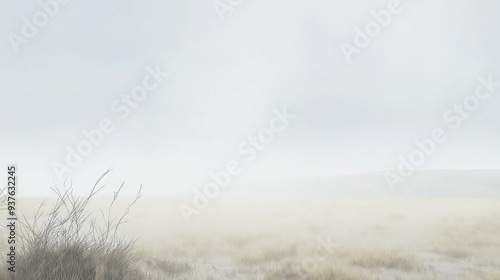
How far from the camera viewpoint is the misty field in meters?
6.85

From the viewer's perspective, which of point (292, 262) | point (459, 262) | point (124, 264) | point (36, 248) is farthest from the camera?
point (459, 262)

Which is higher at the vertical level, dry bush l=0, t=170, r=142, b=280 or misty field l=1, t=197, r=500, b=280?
dry bush l=0, t=170, r=142, b=280

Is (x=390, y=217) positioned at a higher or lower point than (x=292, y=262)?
lower

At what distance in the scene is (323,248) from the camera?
359 inches

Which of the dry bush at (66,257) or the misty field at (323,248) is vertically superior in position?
the dry bush at (66,257)

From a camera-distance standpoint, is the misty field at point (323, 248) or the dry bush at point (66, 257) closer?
the dry bush at point (66, 257)

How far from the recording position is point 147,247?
27.5 ft

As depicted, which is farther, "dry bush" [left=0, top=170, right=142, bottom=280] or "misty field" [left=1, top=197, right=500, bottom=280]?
"misty field" [left=1, top=197, right=500, bottom=280]

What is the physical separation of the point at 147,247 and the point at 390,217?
11.0 metres

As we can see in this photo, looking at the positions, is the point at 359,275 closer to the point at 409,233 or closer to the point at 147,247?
the point at 147,247

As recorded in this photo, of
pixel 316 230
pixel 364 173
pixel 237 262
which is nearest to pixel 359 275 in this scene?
pixel 237 262

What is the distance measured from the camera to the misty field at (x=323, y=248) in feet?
22.5

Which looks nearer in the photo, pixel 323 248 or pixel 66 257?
pixel 66 257

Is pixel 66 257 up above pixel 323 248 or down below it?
above
